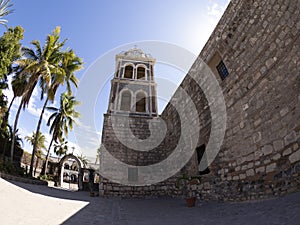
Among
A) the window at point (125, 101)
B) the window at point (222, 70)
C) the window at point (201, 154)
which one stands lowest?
the window at point (201, 154)

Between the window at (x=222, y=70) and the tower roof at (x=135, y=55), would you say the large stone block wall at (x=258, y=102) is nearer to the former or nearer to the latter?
the window at (x=222, y=70)

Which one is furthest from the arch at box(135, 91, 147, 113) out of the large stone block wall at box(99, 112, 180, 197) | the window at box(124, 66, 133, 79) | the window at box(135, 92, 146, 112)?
the window at box(124, 66, 133, 79)

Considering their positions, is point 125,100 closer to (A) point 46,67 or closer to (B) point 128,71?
(B) point 128,71

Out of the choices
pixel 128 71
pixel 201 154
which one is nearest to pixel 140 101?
pixel 128 71

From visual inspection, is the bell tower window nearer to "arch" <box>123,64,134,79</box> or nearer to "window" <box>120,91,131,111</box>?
"arch" <box>123,64,134,79</box>

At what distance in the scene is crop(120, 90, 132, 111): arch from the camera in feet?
47.8

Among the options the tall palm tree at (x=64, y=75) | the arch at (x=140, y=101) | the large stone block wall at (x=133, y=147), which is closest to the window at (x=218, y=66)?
the large stone block wall at (x=133, y=147)

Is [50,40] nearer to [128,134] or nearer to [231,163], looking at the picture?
[128,134]

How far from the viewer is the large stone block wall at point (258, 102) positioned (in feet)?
12.2

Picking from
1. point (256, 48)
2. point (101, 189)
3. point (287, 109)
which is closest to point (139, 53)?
point (101, 189)

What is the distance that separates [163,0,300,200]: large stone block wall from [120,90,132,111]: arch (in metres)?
9.20

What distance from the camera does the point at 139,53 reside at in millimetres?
19125

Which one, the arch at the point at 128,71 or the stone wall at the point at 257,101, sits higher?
the arch at the point at 128,71

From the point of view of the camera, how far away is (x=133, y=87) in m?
15.6
